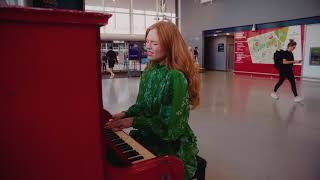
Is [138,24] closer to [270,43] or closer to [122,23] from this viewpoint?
[122,23]

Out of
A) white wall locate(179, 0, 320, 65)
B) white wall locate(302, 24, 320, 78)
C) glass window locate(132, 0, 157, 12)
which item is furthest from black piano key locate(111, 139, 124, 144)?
glass window locate(132, 0, 157, 12)

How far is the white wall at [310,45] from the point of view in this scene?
9539 millimetres

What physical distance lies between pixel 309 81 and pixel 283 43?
6.75 feet

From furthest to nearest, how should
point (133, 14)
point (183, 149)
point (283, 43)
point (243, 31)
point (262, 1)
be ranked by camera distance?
point (133, 14) < point (243, 31) < point (262, 1) < point (283, 43) < point (183, 149)

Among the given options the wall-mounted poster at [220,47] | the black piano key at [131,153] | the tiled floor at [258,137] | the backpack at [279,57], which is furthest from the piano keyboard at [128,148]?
the wall-mounted poster at [220,47]

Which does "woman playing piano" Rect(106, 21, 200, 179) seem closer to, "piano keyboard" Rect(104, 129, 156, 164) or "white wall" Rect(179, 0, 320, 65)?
"piano keyboard" Rect(104, 129, 156, 164)

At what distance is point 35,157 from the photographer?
2.17 ft

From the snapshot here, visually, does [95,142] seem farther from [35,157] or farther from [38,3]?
[38,3]

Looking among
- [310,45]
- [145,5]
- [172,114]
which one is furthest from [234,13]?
[172,114]

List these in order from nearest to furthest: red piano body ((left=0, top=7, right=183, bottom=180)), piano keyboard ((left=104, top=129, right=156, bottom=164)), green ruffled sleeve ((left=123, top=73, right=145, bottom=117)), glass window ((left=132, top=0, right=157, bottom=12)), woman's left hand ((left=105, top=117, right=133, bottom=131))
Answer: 1. red piano body ((left=0, top=7, right=183, bottom=180))
2. piano keyboard ((left=104, top=129, right=156, bottom=164))
3. woman's left hand ((left=105, top=117, right=133, bottom=131))
4. green ruffled sleeve ((left=123, top=73, right=145, bottom=117))
5. glass window ((left=132, top=0, right=157, bottom=12))

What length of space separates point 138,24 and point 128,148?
17.5m

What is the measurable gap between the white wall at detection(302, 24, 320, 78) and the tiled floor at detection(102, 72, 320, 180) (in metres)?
4.65

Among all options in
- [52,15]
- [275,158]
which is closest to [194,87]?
[52,15]

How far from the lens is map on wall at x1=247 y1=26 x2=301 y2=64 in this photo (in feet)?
33.6
